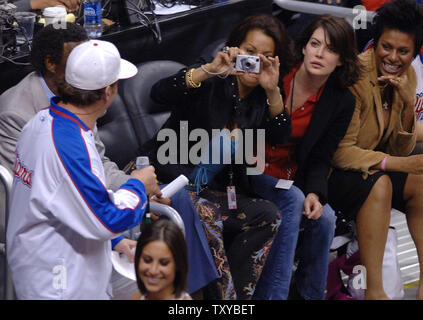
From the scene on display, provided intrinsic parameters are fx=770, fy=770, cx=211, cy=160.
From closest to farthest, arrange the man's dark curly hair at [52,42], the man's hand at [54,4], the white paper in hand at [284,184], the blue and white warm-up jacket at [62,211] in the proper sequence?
1. the blue and white warm-up jacket at [62,211]
2. the man's dark curly hair at [52,42]
3. the white paper in hand at [284,184]
4. the man's hand at [54,4]

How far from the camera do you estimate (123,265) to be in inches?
113

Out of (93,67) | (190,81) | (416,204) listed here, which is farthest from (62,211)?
(416,204)

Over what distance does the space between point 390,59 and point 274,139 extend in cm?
76

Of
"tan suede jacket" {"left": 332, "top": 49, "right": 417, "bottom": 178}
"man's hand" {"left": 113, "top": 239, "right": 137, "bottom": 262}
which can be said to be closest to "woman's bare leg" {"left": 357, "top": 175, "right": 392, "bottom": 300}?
"tan suede jacket" {"left": 332, "top": 49, "right": 417, "bottom": 178}

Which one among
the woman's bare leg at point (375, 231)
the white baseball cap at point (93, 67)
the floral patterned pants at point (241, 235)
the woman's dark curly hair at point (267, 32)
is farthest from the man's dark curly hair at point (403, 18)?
the white baseball cap at point (93, 67)

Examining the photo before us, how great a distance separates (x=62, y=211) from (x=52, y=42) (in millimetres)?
897

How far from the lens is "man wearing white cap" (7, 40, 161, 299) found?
243cm

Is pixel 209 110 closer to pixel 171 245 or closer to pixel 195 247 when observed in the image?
pixel 195 247

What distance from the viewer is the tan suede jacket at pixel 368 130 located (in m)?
3.66

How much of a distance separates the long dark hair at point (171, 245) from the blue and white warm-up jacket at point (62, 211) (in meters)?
0.07

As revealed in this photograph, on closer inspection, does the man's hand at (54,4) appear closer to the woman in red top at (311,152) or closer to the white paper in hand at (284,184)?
the woman in red top at (311,152)

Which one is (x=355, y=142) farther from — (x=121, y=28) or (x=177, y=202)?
(x=121, y=28)

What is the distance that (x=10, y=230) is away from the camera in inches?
102

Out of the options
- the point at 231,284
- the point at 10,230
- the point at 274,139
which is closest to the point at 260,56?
the point at 274,139
